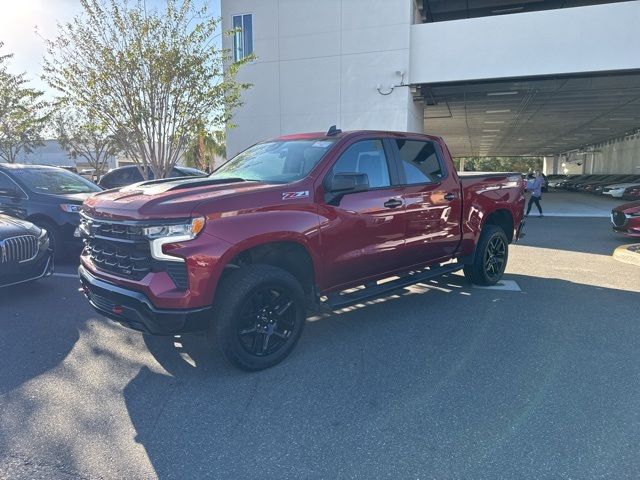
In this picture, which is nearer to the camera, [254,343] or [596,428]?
[596,428]

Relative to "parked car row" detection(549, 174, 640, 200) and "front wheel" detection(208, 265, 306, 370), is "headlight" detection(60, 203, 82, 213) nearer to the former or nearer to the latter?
"front wheel" detection(208, 265, 306, 370)

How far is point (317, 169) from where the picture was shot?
4.14 meters

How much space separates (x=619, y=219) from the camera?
33.8 ft

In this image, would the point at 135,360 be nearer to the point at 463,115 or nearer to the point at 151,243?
the point at 151,243

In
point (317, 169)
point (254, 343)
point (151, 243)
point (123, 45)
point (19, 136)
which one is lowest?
point (254, 343)

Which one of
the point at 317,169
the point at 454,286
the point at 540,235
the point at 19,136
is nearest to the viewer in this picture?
the point at 317,169

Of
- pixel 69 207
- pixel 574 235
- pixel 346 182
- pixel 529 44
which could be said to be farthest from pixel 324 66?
pixel 346 182

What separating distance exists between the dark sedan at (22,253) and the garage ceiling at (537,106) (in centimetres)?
1379

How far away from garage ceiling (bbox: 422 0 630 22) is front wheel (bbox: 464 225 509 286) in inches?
616

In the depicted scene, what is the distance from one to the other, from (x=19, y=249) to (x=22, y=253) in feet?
0.22

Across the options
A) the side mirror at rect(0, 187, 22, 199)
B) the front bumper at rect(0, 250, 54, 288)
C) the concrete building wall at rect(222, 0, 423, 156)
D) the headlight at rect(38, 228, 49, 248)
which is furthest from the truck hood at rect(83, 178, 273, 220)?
the concrete building wall at rect(222, 0, 423, 156)

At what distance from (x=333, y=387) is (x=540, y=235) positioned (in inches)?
408

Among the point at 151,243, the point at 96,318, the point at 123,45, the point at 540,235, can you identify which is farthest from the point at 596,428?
the point at 123,45

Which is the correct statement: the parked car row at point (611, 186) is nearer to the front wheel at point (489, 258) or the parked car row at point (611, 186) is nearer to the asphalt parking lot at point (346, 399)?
the front wheel at point (489, 258)
